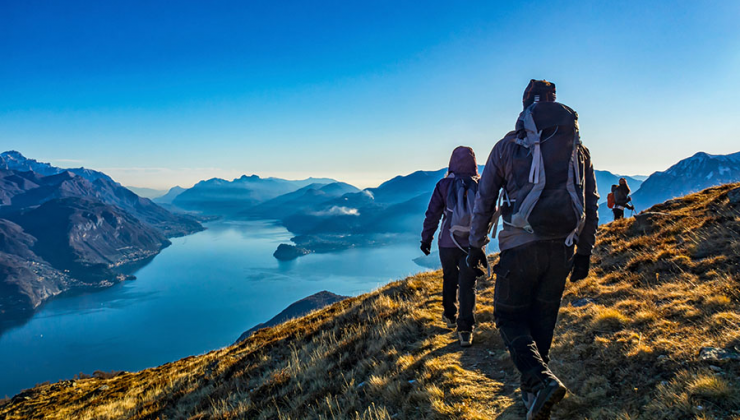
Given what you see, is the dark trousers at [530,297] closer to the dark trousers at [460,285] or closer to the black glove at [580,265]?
the black glove at [580,265]

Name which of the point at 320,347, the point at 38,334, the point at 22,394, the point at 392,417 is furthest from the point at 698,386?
the point at 38,334

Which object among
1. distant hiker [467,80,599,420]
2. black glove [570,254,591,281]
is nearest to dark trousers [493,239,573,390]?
distant hiker [467,80,599,420]

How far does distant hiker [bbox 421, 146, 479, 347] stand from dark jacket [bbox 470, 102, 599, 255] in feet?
5.70

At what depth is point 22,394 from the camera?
12.2 meters

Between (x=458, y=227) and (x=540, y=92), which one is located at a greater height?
(x=540, y=92)

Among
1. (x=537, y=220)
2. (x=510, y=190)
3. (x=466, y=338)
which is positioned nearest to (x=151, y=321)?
(x=466, y=338)

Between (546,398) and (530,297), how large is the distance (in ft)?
2.71

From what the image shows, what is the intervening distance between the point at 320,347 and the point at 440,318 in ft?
8.53

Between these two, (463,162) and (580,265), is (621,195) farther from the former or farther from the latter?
(580,265)

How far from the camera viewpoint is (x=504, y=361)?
15.4 feet

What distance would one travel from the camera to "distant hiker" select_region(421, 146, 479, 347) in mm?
5184

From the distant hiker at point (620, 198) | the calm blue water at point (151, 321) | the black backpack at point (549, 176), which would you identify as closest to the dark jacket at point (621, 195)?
the distant hiker at point (620, 198)

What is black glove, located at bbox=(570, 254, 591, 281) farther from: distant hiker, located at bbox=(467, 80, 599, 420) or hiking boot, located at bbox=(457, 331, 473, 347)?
hiking boot, located at bbox=(457, 331, 473, 347)

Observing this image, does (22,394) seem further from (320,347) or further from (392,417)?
(392,417)
